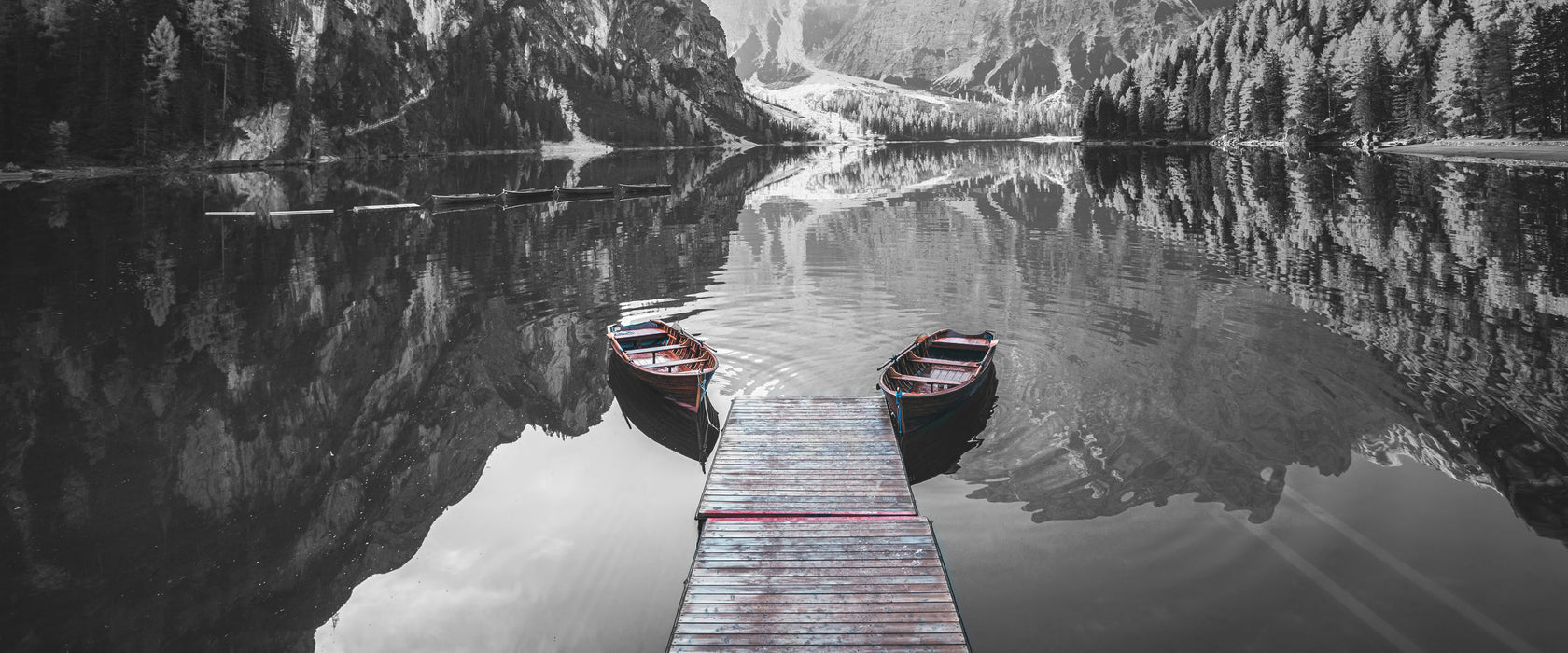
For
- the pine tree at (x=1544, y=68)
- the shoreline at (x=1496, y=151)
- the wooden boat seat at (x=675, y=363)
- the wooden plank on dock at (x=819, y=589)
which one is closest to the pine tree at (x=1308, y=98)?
the shoreline at (x=1496, y=151)

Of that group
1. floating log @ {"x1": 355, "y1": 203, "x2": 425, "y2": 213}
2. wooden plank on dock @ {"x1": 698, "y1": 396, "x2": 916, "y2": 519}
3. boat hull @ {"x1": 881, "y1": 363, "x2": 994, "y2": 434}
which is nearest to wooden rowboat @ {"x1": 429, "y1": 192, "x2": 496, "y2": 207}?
floating log @ {"x1": 355, "y1": 203, "x2": 425, "y2": 213}

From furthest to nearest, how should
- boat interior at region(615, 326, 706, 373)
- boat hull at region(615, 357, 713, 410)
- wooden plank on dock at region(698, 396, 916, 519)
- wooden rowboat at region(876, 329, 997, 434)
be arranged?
boat interior at region(615, 326, 706, 373), boat hull at region(615, 357, 713, 410), wooden rowboat at region(876, 329, 997, 434), wooden plank on dock at region(698, 396, 916, 519)

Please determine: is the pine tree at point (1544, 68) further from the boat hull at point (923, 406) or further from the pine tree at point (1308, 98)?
the boat hull at point (923, 406)

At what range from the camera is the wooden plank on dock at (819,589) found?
41.0 feet

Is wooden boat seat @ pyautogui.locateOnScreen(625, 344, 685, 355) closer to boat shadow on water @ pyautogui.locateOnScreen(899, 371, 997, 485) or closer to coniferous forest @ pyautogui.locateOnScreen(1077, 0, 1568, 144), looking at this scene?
boat shadow on water @ pyautogui.locateOnScreen(899, 371, 997, 485)

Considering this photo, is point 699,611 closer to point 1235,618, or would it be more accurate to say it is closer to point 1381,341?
point 1235,618

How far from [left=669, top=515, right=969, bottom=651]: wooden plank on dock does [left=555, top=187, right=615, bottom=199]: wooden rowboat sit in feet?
284

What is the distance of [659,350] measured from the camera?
2791 centimetres

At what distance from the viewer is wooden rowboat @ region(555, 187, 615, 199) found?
98.8 metres

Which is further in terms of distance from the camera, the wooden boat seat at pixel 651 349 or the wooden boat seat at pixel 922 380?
the wooden boat seat at pixel 651 349

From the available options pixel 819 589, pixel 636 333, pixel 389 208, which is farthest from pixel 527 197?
pixel 819 589

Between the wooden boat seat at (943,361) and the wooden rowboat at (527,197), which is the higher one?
the wooden rowboat at (527,197)

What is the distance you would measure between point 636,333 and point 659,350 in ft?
7.32

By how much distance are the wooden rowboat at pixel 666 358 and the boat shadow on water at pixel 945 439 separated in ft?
18.9
